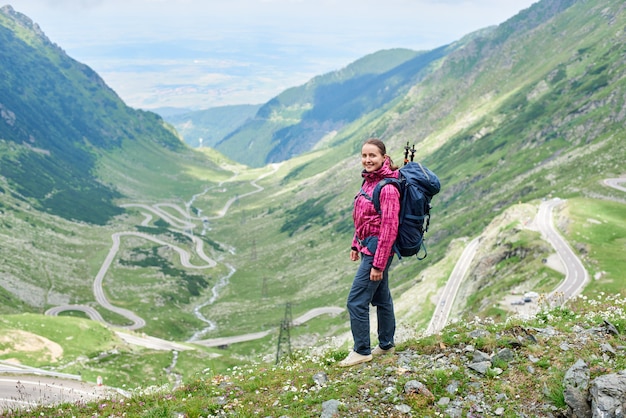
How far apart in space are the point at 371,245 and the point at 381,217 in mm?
1039

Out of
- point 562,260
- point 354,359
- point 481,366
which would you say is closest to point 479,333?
point 481,366

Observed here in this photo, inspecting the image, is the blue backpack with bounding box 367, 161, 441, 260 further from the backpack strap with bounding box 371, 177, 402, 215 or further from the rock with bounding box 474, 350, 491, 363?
the rock with bounding box 474, 350, 491, 363

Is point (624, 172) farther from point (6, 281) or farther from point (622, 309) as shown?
point (6, 281)

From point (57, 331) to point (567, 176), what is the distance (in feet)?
472

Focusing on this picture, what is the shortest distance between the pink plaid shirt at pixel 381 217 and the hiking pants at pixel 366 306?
616 millimetres

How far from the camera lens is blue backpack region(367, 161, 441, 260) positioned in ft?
45.5

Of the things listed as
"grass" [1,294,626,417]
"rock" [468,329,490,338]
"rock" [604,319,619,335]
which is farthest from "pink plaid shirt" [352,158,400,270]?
"rock" [604,319,619,335]

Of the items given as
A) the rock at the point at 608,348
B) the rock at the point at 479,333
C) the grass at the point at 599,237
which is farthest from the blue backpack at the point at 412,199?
the grass at the point at 599,237

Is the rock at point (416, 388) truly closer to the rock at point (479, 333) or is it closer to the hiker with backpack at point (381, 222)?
the hiker with backpack at point (381, 222)

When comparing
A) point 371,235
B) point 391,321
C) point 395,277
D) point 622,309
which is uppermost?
point 371,235

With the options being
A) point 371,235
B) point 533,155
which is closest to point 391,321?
point 371,235

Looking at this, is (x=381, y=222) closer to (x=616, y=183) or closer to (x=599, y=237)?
(x=599, y=237)

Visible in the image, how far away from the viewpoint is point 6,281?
141125 mm

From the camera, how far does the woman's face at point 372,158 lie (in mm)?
14695
